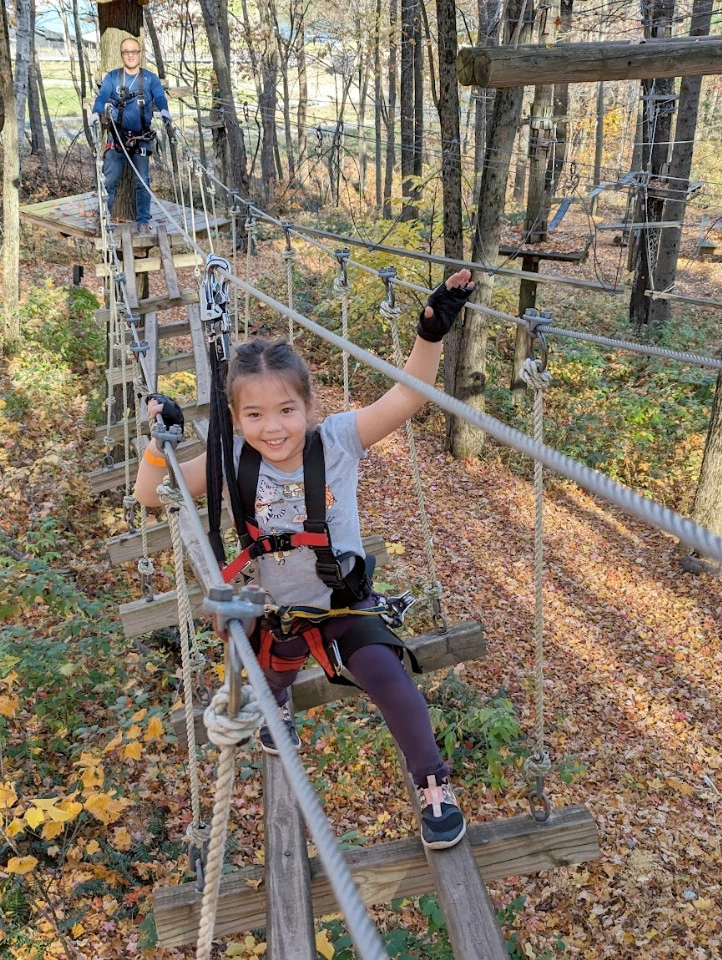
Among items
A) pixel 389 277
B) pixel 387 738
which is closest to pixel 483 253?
pixel 389 277

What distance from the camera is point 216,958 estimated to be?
9.57ft

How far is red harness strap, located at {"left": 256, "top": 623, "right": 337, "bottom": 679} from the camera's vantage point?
192cm

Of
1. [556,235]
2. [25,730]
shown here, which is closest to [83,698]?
[25,730]

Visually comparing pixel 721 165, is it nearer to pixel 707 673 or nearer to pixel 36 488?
pixel 707 673

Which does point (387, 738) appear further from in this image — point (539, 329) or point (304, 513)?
point (539, 329)

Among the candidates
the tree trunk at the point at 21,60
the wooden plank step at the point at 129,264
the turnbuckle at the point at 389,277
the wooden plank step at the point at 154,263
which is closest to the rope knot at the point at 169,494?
the turnbuckle at the point at 389,277

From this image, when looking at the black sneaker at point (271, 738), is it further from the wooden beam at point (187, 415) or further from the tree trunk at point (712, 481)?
the tree trunk at point (712, 481)

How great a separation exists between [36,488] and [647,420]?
5.92 metres

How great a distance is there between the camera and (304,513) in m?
1.97

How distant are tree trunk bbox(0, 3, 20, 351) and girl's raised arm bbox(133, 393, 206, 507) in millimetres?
6223

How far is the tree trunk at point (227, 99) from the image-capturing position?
10.4 metres

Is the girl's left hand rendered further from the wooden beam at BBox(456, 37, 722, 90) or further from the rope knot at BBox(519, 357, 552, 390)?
the wooden beam at BBox(456, 37, 722, 90)

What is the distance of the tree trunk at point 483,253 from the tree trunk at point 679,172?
2628mm

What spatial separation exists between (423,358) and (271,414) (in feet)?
1.39
